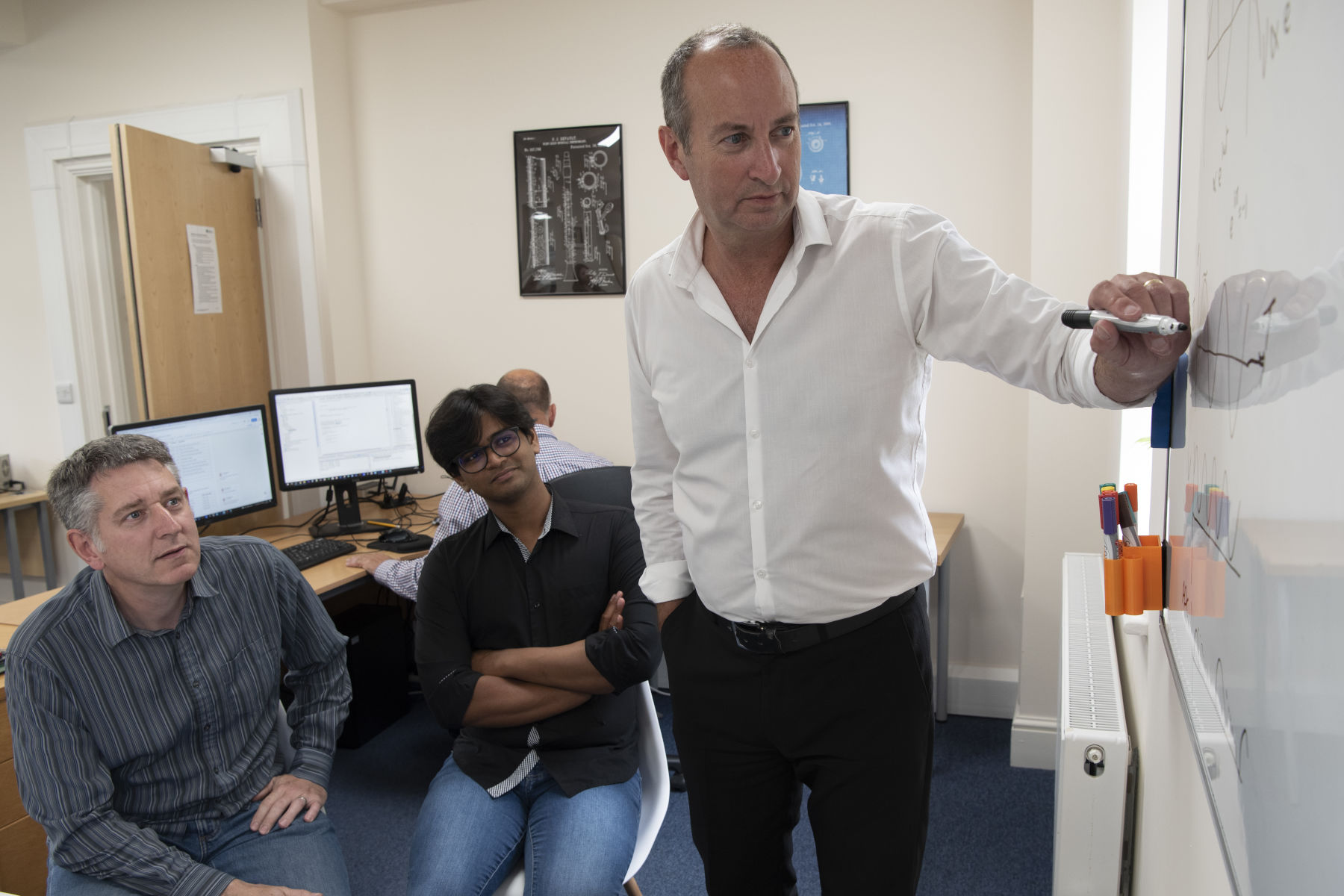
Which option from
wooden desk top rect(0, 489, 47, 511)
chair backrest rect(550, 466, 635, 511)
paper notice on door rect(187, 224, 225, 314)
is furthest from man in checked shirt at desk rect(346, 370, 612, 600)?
wooden desk top rect(0, 489, 47, 511)

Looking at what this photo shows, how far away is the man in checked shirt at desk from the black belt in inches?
48.3

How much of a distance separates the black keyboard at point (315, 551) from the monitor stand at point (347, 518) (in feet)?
0.52

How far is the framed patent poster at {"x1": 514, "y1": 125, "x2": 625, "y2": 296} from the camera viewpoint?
346cm

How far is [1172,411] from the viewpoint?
3.21 feet

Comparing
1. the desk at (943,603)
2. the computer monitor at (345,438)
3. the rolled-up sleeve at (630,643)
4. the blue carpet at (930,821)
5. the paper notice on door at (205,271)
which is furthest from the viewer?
the paper notice on door at (205,271)

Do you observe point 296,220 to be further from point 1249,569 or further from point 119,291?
point 1249,569

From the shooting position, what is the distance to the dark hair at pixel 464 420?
1.89 meters

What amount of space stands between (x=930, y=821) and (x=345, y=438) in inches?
85.5

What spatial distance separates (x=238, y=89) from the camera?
Result: 12.0 feet

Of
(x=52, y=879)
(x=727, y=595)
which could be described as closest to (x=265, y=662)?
(x=52, y=879)

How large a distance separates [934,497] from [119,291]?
3.58m

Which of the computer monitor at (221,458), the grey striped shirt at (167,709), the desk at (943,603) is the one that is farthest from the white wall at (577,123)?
the grey striped shirt at (167,709)

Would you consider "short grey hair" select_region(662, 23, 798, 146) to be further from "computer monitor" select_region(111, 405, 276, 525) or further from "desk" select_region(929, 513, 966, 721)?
"computer monitor" select_region(111, 405, 276, 525)

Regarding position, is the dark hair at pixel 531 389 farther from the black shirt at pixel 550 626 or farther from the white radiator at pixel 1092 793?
the white radiator at pixel 1092 793
